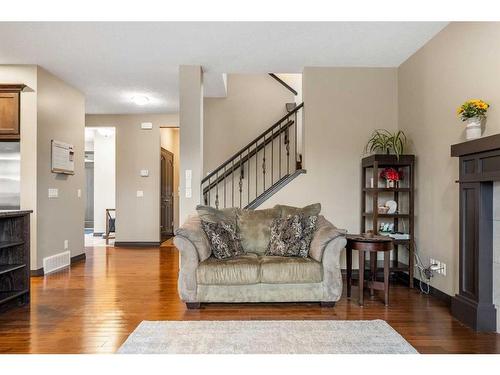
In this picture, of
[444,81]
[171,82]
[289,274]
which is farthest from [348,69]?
[289,274]

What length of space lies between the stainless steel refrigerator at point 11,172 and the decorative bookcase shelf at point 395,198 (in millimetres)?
4613

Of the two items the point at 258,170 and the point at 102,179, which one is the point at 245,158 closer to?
the point at 258,170

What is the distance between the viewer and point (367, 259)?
483 centimetres

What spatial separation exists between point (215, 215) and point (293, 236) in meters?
0.89

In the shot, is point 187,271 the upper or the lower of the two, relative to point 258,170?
lower

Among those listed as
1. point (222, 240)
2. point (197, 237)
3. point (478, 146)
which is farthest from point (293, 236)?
point (478, 146)

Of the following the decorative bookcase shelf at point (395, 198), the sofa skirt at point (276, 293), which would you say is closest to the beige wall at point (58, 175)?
the sofa skirt at point (276, 293)

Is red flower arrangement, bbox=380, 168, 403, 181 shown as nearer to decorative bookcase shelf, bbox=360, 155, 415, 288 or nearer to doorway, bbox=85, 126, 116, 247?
decorative bookcase shelf, bbox=360, 155, 415, 288

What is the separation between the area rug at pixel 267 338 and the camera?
242 cm

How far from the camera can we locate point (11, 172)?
15.7ft

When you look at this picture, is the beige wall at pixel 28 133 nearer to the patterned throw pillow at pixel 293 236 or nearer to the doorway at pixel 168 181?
the doorway at pixel 168 181

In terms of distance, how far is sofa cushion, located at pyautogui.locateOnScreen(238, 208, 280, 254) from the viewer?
3957 millimetres

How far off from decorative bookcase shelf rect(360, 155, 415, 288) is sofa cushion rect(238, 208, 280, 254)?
125 cm

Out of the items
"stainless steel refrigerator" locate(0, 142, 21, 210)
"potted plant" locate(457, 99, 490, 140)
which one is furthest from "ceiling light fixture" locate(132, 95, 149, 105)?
"potted plant" locate(457, 99, 490, 140)
